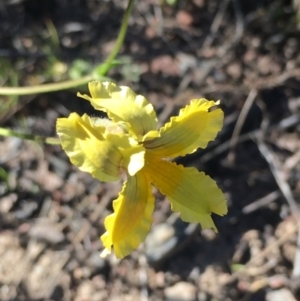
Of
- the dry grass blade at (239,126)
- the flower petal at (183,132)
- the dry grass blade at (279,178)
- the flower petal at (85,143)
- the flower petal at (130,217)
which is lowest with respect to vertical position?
the dry grass blade at (279,178)

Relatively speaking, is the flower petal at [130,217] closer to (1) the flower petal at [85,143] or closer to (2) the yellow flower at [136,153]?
(2) the yellow flower at [136,153]

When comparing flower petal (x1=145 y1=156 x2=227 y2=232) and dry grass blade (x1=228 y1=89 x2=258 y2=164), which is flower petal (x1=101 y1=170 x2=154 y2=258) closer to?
flower petal (x1=145 y1=156 x2=227 y2=232)

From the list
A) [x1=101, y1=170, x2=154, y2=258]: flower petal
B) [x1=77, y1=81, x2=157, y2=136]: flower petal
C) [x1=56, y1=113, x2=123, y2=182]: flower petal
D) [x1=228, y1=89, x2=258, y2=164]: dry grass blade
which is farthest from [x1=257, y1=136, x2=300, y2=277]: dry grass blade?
[x1=56, y1=113, x2=123, y2=182]: flower petal

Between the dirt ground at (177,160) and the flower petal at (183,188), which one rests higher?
the flower petal at (183,188)

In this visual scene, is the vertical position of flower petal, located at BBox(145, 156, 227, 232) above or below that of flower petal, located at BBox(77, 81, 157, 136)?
below

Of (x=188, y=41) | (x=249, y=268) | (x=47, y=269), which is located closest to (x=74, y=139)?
(x=47, y=269)

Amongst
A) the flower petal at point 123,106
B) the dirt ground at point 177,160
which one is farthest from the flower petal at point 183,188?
the dirt ground at point 177,160
